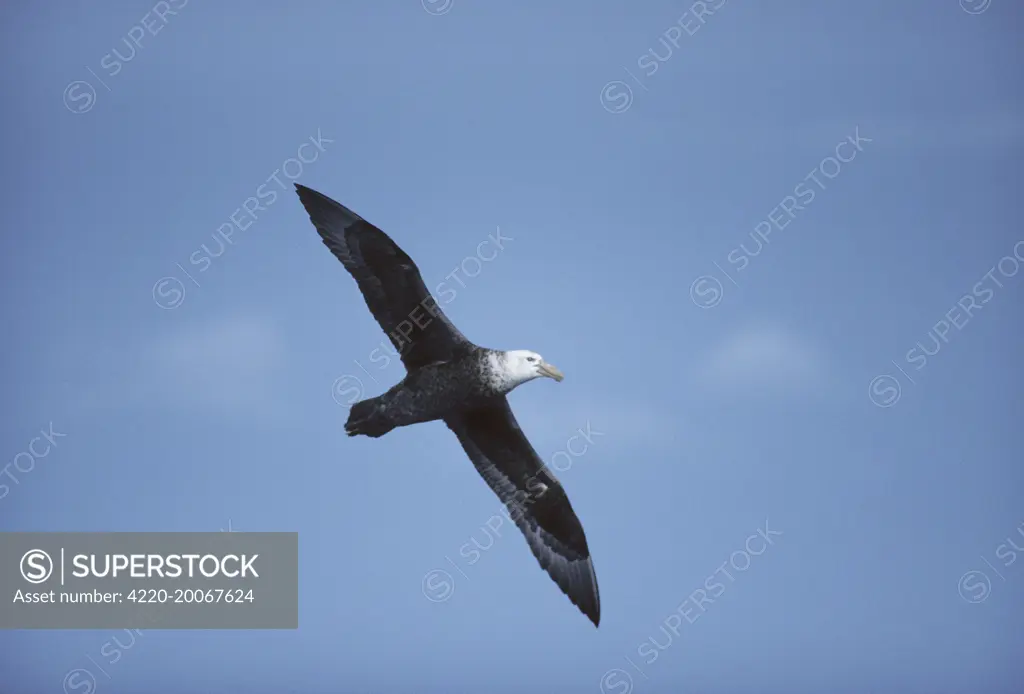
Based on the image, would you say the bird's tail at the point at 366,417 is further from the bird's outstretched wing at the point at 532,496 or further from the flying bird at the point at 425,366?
the bird's outstretched wing at the point at 532,496

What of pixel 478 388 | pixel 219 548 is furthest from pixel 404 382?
pixel 219 548

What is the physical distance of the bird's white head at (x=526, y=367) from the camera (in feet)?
55.4

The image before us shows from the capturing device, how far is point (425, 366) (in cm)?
1689

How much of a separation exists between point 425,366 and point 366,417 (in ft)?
3.56

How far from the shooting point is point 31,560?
18078mm

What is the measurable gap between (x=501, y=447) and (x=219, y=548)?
4265mm

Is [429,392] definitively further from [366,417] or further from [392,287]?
[392,287]

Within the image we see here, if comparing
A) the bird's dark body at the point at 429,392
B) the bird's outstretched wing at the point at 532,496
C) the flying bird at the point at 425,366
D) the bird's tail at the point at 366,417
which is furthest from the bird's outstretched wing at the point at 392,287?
the bird's outstretched wing at the point at 532,496

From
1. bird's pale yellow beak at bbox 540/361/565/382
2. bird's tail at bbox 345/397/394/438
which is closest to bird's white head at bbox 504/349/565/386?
bird's pale yellow beak at bbox 540/361/565/382

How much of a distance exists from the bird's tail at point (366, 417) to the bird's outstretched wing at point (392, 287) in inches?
32.8

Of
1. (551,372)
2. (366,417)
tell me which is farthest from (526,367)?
(366,417)

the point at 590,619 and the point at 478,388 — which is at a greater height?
the point at 478,388

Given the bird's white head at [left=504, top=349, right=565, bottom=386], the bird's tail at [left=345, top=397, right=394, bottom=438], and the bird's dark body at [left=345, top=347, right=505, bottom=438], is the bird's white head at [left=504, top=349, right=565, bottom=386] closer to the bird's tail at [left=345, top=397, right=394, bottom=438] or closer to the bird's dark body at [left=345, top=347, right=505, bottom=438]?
the bird's dark body at [left=345, top=347, right=505, bottom=438]

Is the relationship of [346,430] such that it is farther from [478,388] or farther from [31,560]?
[31,560]
